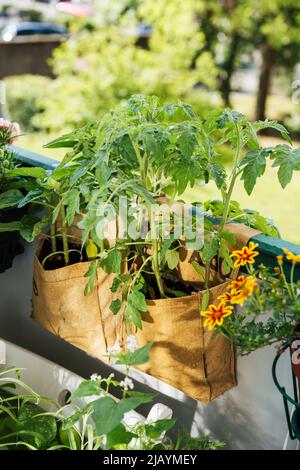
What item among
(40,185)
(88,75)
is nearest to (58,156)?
(88,75)

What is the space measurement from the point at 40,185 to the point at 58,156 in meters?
4.49

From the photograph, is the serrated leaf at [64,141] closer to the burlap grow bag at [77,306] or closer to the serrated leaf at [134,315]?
the burlap grow bag at [77,306]

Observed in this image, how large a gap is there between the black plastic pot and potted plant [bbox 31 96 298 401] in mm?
228

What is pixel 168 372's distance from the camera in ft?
4.11

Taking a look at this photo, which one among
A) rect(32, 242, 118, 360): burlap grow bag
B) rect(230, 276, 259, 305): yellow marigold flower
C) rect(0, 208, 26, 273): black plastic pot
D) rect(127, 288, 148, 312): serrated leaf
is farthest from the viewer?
rect(0, 208, 26, 273): black plastic pot

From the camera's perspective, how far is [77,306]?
52.2 inches

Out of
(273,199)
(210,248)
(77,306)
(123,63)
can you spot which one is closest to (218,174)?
(210,248)

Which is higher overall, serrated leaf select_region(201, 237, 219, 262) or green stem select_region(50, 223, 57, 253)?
serrated leaf select_region(201, 237, 219, 262)

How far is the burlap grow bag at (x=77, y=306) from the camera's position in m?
1.29

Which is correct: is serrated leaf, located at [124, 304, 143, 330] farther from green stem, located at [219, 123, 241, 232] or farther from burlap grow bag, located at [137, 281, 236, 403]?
green stem, located at [219, 123, 241, 232]

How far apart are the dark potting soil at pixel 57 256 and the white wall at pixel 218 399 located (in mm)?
204

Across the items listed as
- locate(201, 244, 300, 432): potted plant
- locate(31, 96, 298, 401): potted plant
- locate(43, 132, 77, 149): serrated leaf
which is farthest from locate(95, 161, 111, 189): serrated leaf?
locate(201, 244, 300, 432): potted plant

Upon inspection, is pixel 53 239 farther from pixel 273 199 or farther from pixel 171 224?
pixel 273 199

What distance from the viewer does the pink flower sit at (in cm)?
141
